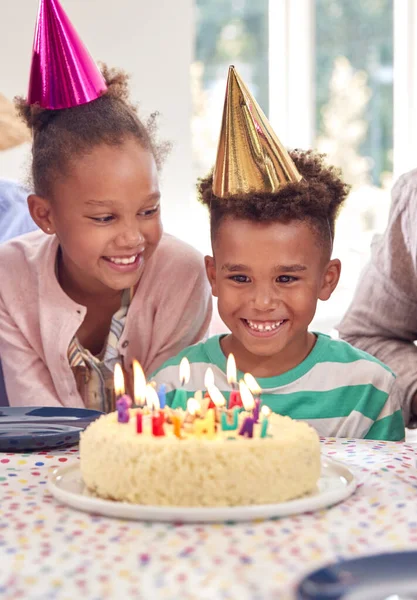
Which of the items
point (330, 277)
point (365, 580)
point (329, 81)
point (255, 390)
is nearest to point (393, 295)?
point (330, 277)

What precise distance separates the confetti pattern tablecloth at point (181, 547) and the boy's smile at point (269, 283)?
1.90 ft

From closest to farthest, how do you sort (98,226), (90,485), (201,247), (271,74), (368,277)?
(90,485) < (98,226) < (368,277) < (201,247) < (271,74)

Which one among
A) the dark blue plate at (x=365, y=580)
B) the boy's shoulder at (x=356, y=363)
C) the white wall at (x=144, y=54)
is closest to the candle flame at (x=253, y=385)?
the dark blue plate at (x=365, y=580)

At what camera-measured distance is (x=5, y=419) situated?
3.75 ft

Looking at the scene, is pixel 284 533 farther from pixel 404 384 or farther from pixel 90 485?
pixel 404 384

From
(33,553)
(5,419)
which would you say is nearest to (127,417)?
(33,553)

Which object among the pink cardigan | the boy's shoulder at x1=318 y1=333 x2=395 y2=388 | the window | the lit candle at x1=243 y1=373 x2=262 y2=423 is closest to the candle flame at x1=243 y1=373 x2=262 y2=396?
the lit candle at x1=243 y1=373 x2=262 y2=423

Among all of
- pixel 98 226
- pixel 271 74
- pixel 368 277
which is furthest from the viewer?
pixel 271 74

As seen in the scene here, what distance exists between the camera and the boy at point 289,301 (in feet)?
4.53

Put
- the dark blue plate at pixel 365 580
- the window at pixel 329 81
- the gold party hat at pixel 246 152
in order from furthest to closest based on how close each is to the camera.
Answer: the window at pixel 329 81 < the gold party hat at pixel 246 152 < the dark blue plate at pixel 365 580

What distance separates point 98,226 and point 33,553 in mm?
897

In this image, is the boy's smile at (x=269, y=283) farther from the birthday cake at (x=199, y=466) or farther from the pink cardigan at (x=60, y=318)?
the birthday cake at (x=199, y=466)

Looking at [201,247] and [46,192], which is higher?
[46,192]

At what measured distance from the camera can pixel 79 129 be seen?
A: 154 centimetres
